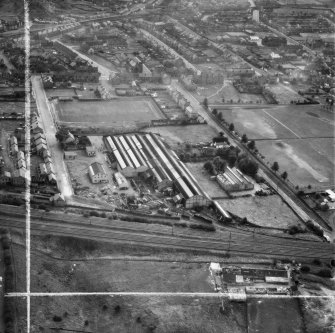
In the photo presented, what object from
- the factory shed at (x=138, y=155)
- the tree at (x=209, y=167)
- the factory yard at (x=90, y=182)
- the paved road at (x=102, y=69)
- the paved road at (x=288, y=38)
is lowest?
the paved road at (x=288, y=38)

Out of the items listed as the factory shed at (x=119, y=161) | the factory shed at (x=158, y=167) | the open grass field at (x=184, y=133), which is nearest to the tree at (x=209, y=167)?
the factory shed at (x=158, y=167)

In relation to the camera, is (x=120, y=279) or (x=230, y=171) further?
(x=230, y=171)

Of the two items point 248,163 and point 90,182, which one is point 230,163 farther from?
point 90,182

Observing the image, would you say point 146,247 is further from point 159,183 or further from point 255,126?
point 255,126

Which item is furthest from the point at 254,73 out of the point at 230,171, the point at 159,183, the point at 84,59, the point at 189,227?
the point at 189,227

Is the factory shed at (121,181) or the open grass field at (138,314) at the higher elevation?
the factory shed at (121,181)

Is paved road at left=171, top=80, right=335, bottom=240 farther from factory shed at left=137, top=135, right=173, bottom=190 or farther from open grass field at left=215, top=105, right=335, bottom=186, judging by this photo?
factory shed at left=137, top=135, right=173, bottom=190

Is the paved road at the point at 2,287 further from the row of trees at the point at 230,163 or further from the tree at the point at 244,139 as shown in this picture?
the tree at the point at 244,139

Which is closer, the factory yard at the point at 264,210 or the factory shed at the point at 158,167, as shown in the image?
the factory yard at the point at 264,210
